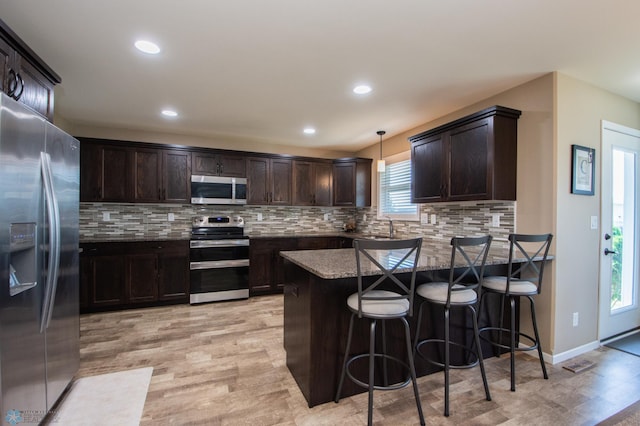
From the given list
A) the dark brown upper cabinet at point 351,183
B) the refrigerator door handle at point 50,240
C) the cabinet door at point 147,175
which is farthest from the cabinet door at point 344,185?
the refrigerator door handle at point 50,240

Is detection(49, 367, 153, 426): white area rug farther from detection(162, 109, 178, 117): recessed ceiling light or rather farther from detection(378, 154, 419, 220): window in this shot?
detection(378, 154, 419, 220): window

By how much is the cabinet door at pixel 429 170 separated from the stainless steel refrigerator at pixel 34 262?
324 centimetres

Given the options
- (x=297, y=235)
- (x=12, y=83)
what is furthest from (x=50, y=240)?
(x=297, y=235)

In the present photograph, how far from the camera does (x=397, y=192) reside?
4676 millimetres

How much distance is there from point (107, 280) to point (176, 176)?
163 cm

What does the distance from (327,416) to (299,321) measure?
61 centimetres

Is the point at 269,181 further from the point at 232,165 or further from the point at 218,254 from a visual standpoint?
the point at 218,254

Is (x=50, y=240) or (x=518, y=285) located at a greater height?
(x=50, y=240)

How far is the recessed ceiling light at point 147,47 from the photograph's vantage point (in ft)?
6.95

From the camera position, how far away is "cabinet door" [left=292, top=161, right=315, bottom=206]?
5.04m

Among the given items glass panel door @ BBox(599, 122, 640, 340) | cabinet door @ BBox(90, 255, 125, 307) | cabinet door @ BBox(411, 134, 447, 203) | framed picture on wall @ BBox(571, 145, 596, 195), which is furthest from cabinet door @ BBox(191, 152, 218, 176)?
glass panel door @ BBox(599, 122, 640, 340)

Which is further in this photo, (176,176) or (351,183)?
(351,183)

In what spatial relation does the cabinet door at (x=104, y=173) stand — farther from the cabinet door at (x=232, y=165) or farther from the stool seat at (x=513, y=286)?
the stool seat at (x=513, y=286)

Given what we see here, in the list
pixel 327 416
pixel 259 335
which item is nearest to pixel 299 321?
pixel 327 416
